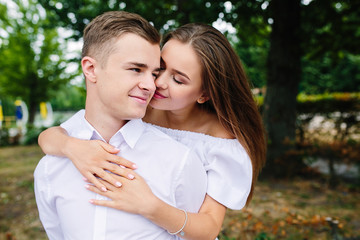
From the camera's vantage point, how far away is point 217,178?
182 centimetres

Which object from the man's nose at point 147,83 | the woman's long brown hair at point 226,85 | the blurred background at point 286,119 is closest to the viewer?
the man's nose at point 147,83

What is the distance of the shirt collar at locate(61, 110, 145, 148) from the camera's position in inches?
63.6

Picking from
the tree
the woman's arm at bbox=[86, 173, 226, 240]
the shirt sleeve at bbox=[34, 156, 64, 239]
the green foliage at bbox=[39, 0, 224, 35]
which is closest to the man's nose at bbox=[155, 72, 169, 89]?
the woman's arm at bbox=[86, 173, 226, 240]

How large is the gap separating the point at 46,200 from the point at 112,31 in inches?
38.5

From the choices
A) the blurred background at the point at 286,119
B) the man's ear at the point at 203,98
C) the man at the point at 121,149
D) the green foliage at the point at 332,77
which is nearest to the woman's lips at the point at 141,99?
the man at the point at 121,149

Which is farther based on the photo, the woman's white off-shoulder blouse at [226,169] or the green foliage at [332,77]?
the green foliage at [332,77]

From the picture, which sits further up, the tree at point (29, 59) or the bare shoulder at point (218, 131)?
the bare shoulder at point (218, 131)

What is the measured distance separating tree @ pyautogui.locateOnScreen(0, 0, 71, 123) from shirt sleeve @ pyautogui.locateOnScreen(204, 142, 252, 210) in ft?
46.7

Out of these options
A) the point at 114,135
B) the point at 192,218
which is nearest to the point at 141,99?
the point at 114,135

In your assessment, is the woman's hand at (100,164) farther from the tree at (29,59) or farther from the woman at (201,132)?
the tree at (29,59)

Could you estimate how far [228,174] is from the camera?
6.15 ft

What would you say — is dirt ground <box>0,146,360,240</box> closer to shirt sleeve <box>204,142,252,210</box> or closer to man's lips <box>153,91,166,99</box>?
shirt sleeve <box>204,142,252,210</box>

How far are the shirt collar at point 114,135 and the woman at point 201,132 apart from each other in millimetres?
80

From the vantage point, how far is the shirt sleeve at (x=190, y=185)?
1.60 metres
